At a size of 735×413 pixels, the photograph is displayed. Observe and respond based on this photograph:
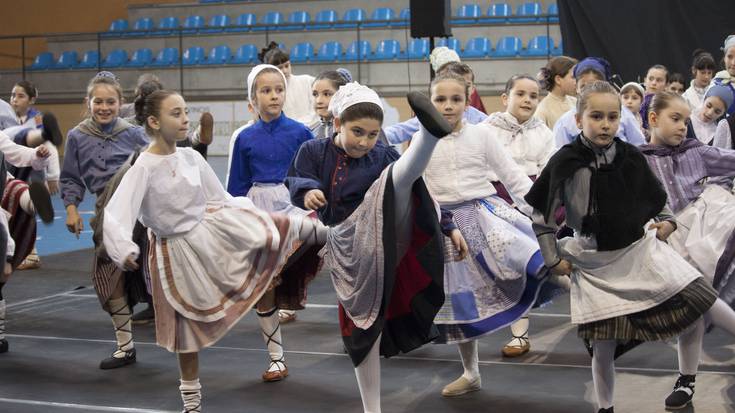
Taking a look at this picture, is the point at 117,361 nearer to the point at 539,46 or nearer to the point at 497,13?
the point at 539,46

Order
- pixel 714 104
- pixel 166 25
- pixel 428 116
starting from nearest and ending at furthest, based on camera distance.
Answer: pixel 428 116, pixel 714 104, pixel 166 25

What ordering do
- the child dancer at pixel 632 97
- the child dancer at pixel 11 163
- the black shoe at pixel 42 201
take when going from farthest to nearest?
the child dancer at pixel 632 97 → the child dancer at pixel 11 163 → the black shoe at pixel 42 201

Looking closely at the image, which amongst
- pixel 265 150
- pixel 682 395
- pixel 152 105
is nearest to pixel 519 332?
pixel 682 395

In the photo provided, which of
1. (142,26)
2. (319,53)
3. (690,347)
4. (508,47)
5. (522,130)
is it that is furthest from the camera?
(142,26)

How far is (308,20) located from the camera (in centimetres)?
1869

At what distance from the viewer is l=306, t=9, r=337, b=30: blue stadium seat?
17.8 meters

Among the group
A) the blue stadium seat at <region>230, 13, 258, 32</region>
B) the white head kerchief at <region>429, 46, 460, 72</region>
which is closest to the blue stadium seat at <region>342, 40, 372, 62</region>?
the blue stadium seat at <region>230, 13, 258, 32</region>

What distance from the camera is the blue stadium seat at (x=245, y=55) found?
17.8m

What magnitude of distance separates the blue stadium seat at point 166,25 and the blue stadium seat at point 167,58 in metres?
0.49

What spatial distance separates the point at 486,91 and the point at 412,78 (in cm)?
133

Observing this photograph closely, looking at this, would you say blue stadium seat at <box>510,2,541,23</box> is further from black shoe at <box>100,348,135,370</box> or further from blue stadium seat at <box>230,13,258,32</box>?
black shoe at <box>100,348,135,370</box>

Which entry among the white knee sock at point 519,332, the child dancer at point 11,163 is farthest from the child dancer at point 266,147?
the white knee sock at point 519,332

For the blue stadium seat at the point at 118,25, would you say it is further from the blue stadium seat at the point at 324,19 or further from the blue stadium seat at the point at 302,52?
the blue stadium seat at the point at 302,52

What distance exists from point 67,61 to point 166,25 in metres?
2.01
